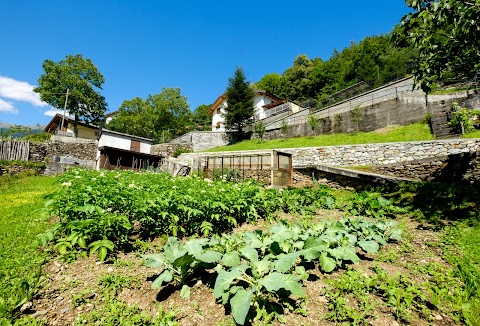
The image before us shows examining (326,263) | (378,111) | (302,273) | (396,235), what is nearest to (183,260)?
(302,273)

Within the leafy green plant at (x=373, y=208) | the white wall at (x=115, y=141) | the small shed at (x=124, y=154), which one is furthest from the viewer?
the white wall at (x=115, y=141)

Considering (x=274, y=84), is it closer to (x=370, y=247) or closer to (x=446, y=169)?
(x=446, y=169)

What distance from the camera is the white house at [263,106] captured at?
120 feet

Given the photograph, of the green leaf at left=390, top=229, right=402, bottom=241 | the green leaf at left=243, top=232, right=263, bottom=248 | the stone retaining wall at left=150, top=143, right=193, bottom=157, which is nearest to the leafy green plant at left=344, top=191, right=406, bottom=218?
the green leaf at left=390, top=229, right=402, bottom=241

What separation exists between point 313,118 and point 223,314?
23213mm

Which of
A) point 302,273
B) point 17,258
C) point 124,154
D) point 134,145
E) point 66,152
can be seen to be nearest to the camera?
point 302,273

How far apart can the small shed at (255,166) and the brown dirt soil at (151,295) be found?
9575 mm

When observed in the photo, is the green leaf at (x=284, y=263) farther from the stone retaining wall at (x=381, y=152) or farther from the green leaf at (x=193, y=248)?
the stone retaining wall at (x=381, y=152)

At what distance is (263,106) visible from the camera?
39688 mm

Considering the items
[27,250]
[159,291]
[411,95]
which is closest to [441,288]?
[159,291]

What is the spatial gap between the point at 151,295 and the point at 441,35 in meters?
6.84

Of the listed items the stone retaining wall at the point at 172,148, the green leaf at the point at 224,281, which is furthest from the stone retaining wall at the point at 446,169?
the stone retaining wall at the point at 172,148

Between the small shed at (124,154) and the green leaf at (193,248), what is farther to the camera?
the small shed at (124,154)

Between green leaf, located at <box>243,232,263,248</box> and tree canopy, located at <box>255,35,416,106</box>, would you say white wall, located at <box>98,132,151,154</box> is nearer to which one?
tree canopy, located at <box>255,35,416,106</box>
